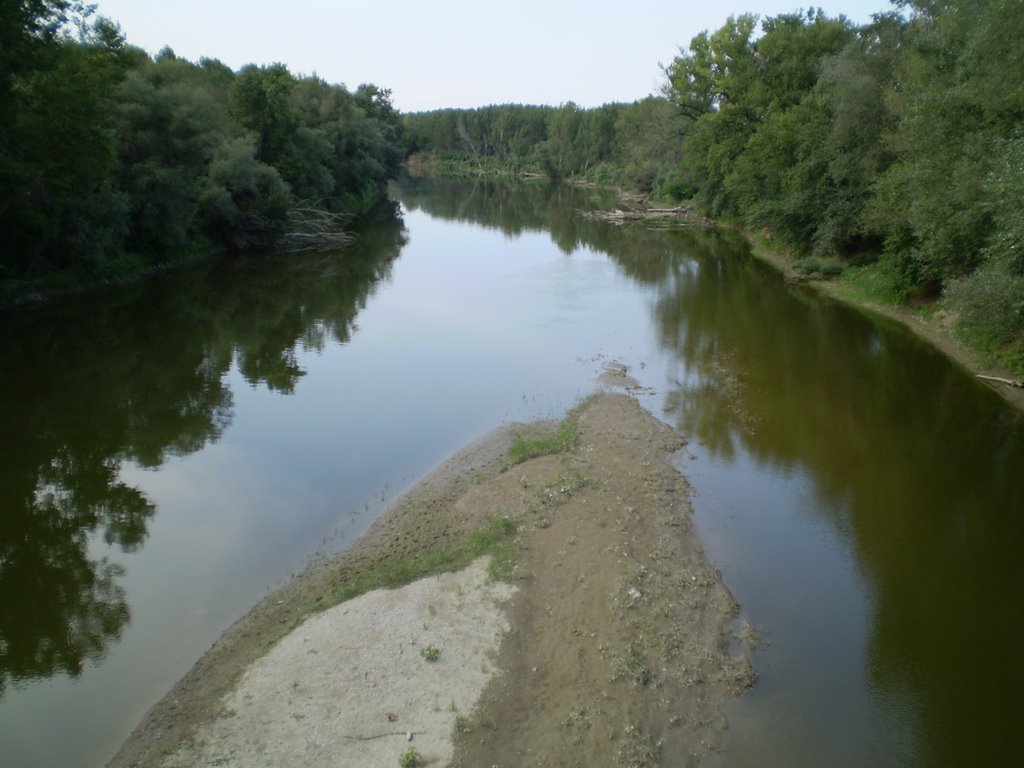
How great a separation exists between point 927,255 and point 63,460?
81.0 ft

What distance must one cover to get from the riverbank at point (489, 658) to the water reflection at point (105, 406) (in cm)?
252

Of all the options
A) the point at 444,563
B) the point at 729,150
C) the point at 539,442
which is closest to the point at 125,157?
the point at 539,442

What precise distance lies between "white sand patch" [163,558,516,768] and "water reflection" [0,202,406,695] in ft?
9.75

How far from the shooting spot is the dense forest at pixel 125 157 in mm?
24281

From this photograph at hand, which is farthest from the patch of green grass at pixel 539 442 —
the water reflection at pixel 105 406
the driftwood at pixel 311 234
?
the driftwood at pixel 311 234

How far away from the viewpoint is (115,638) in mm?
10172

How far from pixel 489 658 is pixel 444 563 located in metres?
2.23

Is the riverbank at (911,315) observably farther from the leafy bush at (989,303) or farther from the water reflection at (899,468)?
the leafy bush at (989,303)

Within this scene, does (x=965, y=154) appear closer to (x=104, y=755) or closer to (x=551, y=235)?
(x=104, y=755)

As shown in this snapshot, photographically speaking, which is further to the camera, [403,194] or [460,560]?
[403,194]

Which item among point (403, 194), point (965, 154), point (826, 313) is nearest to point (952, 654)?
point (965, 154)

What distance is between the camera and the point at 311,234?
147 ft

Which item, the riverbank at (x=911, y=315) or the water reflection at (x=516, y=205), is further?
the water reflection at (x=516, y=205)

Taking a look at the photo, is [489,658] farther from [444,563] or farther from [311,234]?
[311,234]
